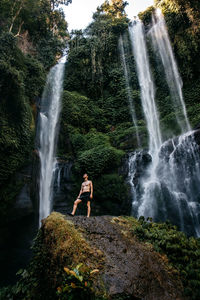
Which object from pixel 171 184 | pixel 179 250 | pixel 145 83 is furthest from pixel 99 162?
pixel 145 83

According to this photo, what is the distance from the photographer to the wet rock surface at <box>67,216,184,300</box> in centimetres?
214

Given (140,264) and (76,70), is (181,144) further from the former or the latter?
(76,70)

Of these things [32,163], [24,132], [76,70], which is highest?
[76,70]

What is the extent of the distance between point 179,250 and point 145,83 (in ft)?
55.4

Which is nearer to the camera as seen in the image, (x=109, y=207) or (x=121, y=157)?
(x=109, y=207)

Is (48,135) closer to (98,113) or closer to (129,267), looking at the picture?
(98,113)

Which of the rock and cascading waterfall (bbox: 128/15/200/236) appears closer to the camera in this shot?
the rock

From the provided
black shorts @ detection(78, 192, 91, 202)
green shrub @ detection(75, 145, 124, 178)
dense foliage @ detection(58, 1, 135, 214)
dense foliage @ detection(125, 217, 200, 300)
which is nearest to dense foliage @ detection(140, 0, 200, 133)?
dense foliage @ detection(58, 1, 135, 214)

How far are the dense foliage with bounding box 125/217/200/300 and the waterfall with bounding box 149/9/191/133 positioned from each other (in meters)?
12.5

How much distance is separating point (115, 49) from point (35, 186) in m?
17.2

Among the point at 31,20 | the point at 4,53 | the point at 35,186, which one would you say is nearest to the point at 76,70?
the point at 31,20

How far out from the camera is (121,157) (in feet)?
Answer: 36.7

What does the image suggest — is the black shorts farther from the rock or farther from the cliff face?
the rock

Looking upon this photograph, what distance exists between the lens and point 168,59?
55.2 ft
